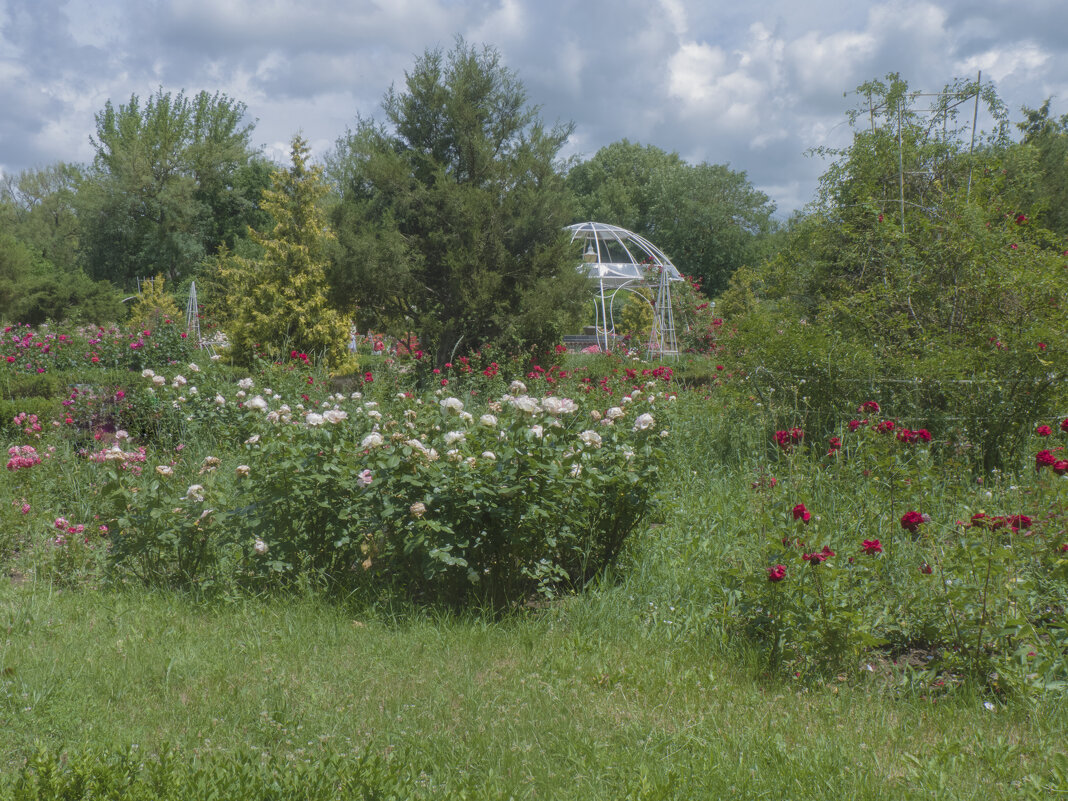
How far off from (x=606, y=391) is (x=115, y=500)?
174 inches

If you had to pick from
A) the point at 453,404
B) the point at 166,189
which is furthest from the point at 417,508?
the point at 166,189

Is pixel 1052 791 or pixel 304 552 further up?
pixel 304 552

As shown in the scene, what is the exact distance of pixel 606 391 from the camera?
714cm

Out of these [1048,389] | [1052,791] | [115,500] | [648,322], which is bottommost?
[1052,791]

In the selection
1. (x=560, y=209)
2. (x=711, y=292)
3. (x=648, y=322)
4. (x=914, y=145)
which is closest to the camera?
(x=914, y=145)

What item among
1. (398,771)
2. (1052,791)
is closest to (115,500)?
(398,771)

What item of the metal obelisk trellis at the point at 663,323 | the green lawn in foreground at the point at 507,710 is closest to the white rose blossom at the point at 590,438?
the green lawn in foreground at the point at 507,710

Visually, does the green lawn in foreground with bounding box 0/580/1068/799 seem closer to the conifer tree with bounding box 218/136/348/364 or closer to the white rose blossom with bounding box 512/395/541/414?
the white rose blossom with bounding box 512/395/541/414

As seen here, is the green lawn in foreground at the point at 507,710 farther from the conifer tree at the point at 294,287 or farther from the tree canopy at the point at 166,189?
the tree canopy at the point at 166,189

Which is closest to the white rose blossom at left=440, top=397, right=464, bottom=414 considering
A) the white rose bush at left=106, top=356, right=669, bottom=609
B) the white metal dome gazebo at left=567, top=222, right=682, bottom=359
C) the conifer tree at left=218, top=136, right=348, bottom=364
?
the white rose bush at left=106, top=356, right=669, bottom=609

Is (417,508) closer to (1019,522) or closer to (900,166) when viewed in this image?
(1019,522)

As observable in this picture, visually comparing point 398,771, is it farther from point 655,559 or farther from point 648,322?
point 648,322

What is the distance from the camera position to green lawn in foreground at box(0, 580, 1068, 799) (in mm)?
2242

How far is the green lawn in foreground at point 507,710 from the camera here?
2.24 metres
